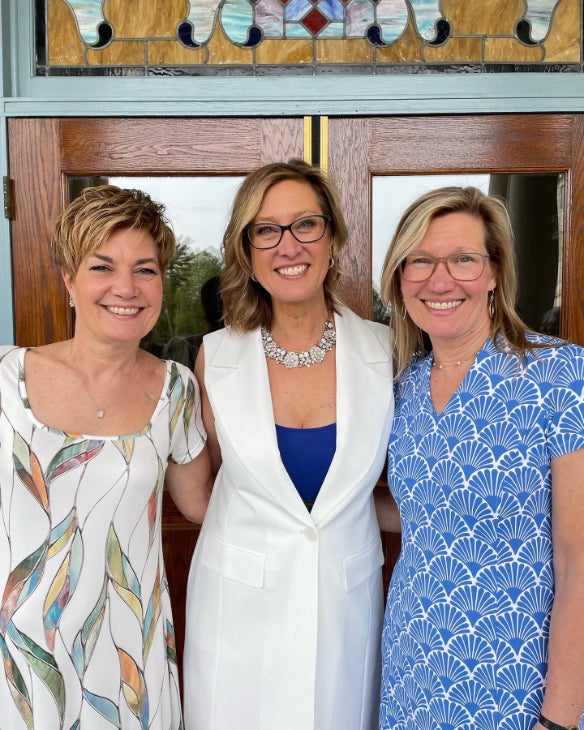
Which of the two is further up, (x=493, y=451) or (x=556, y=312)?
(x=556, y=312)

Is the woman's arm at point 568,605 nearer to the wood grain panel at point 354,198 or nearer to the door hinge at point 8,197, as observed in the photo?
the wood grain panel at point 354,198

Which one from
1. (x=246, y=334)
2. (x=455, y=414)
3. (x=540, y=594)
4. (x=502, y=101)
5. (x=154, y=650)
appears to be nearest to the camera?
(x=540, y=594)

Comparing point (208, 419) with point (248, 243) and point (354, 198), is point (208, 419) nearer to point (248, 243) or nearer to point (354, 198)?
point (248, 243)

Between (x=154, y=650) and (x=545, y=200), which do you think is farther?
(x=545, y=200)

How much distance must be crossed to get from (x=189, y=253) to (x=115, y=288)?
3.12 ft

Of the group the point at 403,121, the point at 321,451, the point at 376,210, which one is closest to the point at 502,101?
the point at 403,121

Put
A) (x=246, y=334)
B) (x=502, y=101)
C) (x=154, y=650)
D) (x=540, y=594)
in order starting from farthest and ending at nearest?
(x=502, y=101)
(x=246, y=334)
(x=154, y=650)
(x=540, y=594)

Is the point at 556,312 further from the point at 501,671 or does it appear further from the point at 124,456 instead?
the point at 124,456

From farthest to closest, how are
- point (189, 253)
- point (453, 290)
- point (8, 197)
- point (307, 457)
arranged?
point (189, 253), point (8, 197), point (307, 457), point (453, 290)

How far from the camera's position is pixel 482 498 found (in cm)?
161

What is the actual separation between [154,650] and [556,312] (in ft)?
5.70

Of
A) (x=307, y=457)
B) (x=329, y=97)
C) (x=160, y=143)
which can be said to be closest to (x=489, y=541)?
(x=307, y=457)

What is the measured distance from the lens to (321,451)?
1.96m

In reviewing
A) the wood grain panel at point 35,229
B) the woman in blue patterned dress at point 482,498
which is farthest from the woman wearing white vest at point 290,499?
the wood grain panel at point 35,229
